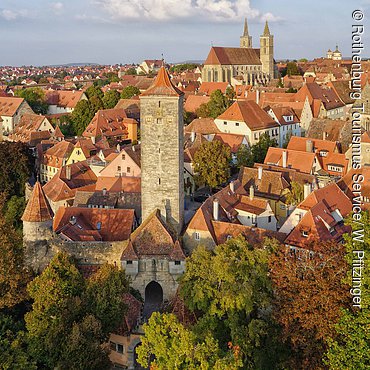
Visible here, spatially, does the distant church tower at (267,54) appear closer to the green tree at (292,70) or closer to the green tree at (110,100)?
the green tree at (292,70)

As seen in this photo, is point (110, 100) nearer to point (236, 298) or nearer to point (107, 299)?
point (107, 299)

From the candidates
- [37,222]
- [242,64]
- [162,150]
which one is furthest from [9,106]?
[162,150]

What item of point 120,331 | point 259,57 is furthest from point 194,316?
point 259,57

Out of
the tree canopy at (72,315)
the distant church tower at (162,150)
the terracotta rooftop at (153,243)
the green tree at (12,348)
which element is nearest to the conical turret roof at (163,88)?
the distant church tower at (162,150)

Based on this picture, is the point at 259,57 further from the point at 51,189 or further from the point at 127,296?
Answer: the point at 127,296

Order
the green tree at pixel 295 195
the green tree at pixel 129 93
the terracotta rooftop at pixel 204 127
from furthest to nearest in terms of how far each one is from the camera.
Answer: the green tree at pixel 129 93, the terracotta rooftop at pixel 204 127, the green tree at pixel 295 195

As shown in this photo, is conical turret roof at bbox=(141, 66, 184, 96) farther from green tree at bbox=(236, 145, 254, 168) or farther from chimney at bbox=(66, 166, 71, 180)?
green tree at bbox=(236, 145, 254, 168)
